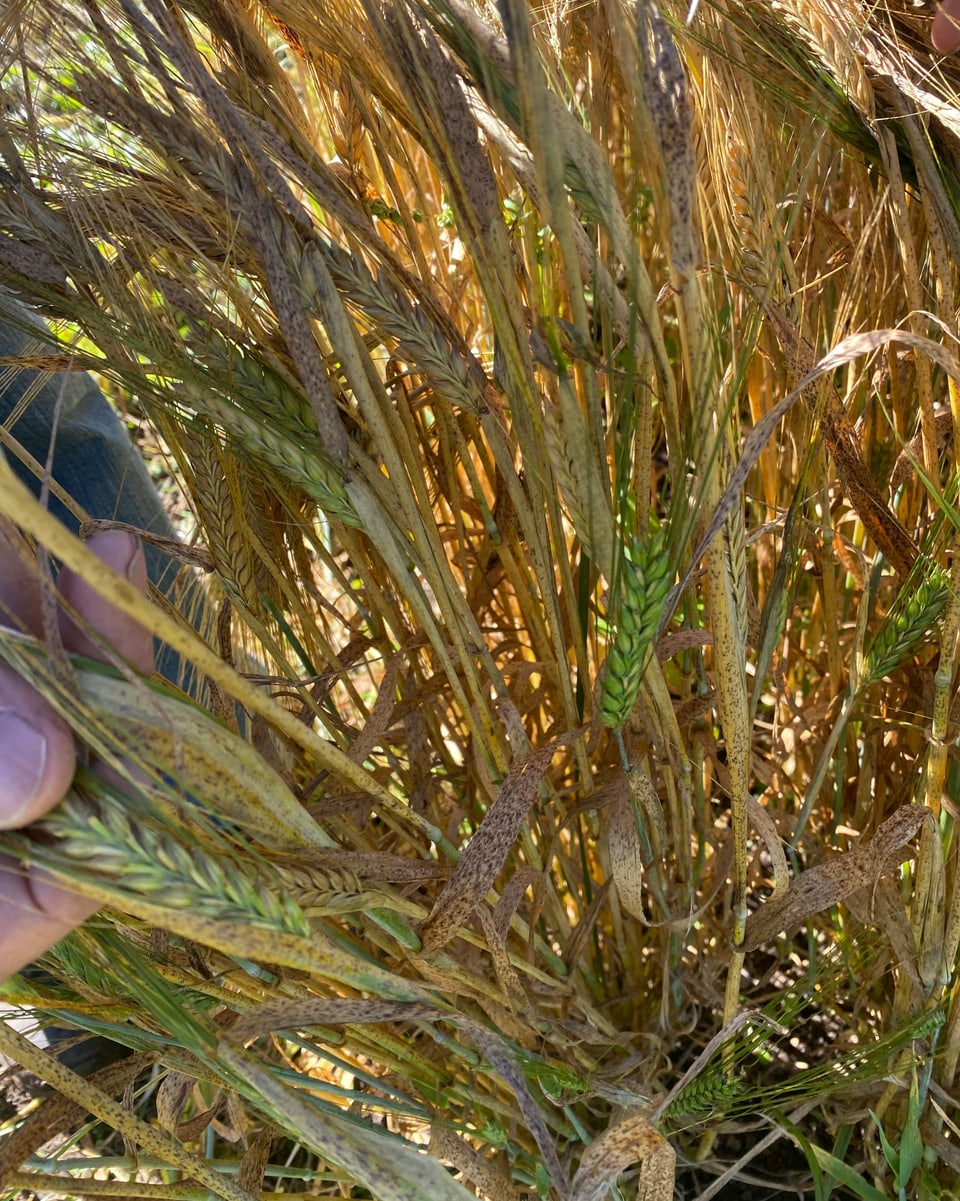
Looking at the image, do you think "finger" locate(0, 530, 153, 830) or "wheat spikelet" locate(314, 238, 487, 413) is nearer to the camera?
"finger" locate(0, 530, 153, 830)

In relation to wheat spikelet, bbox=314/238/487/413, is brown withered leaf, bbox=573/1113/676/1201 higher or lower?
lower

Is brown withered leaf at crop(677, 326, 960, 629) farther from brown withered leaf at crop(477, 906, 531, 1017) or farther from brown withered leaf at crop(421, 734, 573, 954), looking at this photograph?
brown withered leaf at crop(477, 906, 531, 1017)

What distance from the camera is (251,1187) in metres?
0.71

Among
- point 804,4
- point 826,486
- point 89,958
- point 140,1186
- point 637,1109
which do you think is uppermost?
point 804,4

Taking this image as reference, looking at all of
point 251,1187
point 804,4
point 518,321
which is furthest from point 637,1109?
point 804,4

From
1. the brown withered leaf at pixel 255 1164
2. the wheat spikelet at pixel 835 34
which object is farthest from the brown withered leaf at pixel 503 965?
the wheat spikelet at pixel 835 34

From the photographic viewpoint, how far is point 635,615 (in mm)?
459

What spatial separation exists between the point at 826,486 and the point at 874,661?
0.57 ft

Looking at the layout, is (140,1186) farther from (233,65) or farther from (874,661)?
(233,65)

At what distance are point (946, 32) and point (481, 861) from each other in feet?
1.97

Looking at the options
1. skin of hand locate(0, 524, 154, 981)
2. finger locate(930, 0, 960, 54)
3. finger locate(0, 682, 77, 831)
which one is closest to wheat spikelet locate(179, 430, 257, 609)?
skin of hand locate(0, 524, 154, 981)

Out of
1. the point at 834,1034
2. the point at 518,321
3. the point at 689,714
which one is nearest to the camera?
the point at 518,321

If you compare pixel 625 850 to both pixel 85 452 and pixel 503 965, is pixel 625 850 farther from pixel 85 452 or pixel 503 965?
pixel 85 452

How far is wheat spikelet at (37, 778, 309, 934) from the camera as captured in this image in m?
0.36
